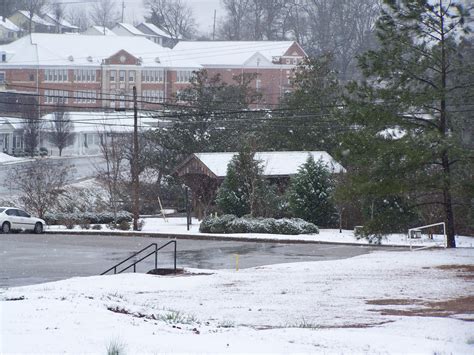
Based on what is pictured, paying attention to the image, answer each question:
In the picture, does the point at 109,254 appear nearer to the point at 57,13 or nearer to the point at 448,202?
the point at 448,202

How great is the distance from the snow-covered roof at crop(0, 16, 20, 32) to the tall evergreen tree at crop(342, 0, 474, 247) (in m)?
130

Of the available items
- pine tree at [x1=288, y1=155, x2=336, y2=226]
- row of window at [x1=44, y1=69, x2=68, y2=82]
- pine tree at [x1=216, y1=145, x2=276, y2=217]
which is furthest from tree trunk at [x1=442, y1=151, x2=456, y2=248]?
row of window at [x1=44, y1=69, x2=68, y2=82]

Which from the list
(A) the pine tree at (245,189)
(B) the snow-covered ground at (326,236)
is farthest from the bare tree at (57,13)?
(A) the pine tree at (245,189)

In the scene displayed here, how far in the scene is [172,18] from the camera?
18150cm

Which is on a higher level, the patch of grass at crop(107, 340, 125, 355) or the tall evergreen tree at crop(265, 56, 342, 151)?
the tall evergreen tree at crop(265, 56, 342, 151)

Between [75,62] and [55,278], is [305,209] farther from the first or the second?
[75,62]

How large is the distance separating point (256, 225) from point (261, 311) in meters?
25.7

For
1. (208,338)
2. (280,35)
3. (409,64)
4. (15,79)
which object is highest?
(280,35)

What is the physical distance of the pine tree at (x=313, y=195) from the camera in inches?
1812

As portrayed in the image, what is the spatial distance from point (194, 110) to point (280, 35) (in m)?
88.8

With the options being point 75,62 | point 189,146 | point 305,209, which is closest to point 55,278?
point 305,209

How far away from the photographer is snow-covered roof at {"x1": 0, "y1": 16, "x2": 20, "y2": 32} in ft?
499

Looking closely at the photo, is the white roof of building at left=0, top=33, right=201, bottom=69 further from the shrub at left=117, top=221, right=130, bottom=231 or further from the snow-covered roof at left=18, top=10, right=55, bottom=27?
the shrub at left=117, top=221, right=130, bottom=231

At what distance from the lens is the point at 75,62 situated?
111812 millimetres
